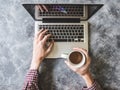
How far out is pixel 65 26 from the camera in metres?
1.46

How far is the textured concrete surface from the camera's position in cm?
148

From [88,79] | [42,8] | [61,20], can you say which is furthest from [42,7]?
[88,79]

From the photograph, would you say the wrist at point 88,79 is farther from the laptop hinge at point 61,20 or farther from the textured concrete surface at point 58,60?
the laptop hinge at point 61,20

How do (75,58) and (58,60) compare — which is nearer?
(75,58)

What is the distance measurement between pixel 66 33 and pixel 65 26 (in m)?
0.03

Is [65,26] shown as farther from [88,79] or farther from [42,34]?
[88,79]

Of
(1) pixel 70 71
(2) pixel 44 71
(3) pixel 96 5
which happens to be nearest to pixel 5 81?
(2) pixel 44 71

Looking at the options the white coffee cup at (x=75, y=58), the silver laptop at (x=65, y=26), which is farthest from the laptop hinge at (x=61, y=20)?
the white coffee cup at (x=75, y=58)

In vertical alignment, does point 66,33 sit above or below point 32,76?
above

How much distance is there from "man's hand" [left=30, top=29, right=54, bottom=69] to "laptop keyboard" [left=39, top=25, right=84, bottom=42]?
0.09ft

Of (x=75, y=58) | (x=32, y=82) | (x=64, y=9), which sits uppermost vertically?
(x=64, y=9)

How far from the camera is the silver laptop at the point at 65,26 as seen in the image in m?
1.45

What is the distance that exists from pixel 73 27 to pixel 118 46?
24cm

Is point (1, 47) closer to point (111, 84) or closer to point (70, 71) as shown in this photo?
point (70, 71)
